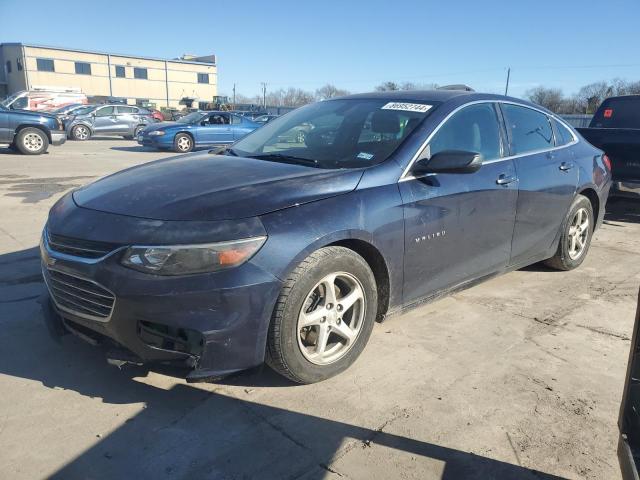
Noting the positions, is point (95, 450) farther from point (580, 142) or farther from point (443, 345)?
point (580, 142)

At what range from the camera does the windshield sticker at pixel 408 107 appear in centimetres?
360

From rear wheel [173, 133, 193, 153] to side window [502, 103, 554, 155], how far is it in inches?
558

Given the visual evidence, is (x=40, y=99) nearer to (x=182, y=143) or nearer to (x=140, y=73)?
(x=182, y=143)

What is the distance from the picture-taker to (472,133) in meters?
3.78

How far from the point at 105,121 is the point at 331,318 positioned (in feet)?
72.0

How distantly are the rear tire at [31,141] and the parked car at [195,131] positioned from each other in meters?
3.24

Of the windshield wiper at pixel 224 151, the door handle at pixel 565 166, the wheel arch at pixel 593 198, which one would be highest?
the windshield wiper at pixel 224 151

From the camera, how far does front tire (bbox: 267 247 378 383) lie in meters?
2.63

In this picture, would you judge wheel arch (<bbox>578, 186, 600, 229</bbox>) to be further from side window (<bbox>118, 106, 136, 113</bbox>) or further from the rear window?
side window (<bbox>118, 106, 136, 113</bbox>)

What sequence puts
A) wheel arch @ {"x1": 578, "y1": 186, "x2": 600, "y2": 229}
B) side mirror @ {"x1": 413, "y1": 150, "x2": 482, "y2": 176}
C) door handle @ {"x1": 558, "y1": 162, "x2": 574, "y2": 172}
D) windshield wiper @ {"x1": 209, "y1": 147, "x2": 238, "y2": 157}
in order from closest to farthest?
side mirror @ {"x1": 413, "y1": 150, "x2": 482, "y2": 176}
windshield wiper @ {"x1": 209, "y1": 147, "x2": 238, "y2": 157}
door handle @ {"x1": 558, "y1": 162, "x2": 574, "y2": 172}
wheel arch @ {"x1": 578, "y1": 186, "x2": 600, "y2": 229}

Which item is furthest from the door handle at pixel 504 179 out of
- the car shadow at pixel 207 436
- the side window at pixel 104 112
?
the side window at pixel 104 112

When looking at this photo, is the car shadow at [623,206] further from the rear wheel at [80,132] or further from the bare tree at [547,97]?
the bare tree at [547,97]

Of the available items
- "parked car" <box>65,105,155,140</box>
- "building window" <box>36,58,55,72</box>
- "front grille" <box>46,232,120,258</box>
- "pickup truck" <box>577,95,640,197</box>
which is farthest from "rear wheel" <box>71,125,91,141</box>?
"building window" <box>36,58,55,72</box>

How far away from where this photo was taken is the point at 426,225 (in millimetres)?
3260
